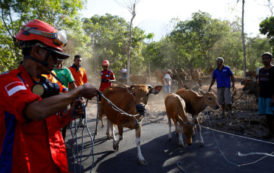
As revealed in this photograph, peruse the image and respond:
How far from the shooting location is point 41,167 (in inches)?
62.2

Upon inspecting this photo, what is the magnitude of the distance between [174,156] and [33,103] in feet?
14.5

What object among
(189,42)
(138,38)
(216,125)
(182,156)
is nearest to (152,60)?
(189,42)

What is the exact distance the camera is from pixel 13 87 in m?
1.39

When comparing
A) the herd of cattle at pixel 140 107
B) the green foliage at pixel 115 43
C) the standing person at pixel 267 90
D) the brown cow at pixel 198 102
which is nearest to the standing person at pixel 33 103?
the herd of cattle at pixel 140 107

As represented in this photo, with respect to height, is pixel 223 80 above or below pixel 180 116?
above

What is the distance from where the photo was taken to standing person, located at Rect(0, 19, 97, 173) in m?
1.38

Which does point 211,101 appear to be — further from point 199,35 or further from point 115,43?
point 199,35

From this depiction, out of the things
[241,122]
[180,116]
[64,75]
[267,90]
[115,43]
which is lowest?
[241,122]

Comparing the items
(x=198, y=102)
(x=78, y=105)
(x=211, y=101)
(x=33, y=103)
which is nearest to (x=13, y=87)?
(x=33, y=103)

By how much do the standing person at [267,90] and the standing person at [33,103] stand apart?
5.88 metres

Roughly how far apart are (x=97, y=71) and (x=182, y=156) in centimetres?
2690

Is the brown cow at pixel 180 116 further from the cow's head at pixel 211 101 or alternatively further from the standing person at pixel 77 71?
the standing person at pixel 77 71

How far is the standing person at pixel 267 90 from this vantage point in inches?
222

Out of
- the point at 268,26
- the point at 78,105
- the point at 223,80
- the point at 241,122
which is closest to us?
the point at 78,105
